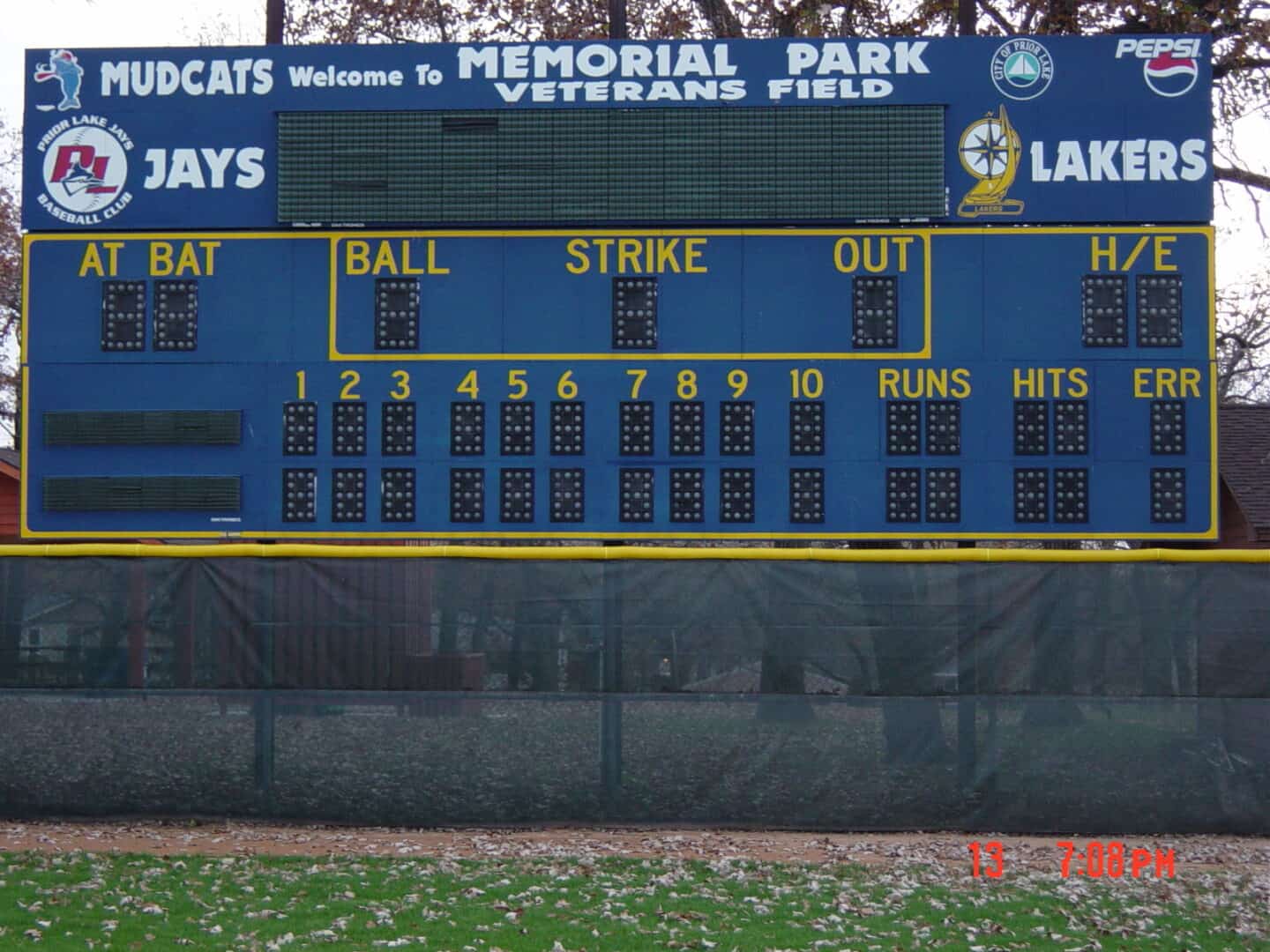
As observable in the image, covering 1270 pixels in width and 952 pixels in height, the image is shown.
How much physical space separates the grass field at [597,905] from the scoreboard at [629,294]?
3099mm

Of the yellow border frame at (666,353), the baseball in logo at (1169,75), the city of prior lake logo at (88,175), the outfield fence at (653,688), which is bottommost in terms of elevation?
the outfield fence at (653,688)

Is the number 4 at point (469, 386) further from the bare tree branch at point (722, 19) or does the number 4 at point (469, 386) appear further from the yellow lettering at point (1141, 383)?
the bare tree branch at point (722, 19)

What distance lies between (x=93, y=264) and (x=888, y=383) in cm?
598

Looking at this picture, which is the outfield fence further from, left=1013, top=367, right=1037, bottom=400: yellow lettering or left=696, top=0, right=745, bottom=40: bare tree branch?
left=696, top=0, right=745, bottom=40: bare tree branch

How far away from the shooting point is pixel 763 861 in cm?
858

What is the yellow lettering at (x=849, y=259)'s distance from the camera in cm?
1097

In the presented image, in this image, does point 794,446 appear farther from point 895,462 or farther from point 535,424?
point 535,424

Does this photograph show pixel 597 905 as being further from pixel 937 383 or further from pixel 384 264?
pixel 384 264

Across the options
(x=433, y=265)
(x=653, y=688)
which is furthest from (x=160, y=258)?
(x=653, y=688)

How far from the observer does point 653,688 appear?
371 inches

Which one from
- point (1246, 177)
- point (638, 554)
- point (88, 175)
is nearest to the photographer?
point (638, 554)

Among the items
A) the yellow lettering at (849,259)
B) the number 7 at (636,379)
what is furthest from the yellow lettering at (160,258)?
the yellow lettering at (849,259)

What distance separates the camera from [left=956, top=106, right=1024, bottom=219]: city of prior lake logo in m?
11.1
